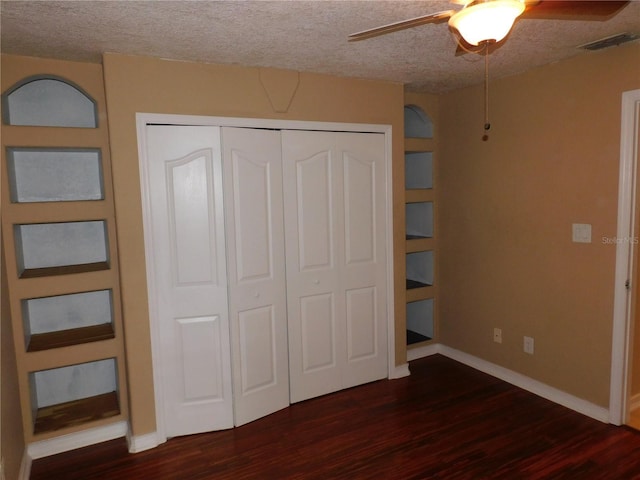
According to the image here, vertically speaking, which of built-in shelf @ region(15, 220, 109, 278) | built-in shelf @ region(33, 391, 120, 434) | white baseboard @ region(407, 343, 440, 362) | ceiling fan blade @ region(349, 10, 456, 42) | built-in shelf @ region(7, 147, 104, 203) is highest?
ceiling fan blade @ region(349, 10, 456, 42)

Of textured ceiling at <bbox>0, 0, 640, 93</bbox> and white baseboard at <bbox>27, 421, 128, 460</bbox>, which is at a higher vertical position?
textured ceiling at <bbox>0, 0, 640, 93</bbox>

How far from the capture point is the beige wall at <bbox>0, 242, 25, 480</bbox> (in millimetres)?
2137

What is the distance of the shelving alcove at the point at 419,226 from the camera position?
3.98m

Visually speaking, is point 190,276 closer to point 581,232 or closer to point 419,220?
point 419,220

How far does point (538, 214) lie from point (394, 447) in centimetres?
193

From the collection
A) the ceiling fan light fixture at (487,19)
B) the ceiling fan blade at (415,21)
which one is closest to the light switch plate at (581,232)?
the ceiling fan light fixture at (487,19)

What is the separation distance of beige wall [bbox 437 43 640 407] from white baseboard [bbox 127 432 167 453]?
263cm

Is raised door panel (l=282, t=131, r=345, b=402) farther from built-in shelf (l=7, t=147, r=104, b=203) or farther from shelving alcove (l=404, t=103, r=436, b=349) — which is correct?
built-in shelf (l=7, t=147, r=104, b=203)

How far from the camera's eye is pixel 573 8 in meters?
1.59

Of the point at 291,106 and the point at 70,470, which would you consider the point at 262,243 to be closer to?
the point at 291,106

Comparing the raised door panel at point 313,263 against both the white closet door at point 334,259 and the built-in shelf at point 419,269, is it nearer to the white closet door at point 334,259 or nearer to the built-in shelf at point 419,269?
the white closet door at point 334,259

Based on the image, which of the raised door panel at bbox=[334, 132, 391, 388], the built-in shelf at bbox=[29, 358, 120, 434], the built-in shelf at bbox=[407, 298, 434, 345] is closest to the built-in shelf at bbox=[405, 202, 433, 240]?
the built-in shelf at bbox=[407, 298, 434, 345]

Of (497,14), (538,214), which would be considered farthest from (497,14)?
(538,214)

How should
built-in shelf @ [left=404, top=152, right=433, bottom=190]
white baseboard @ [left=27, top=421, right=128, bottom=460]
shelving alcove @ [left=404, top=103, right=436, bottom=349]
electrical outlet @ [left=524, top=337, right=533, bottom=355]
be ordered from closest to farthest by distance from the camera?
1. white baseboard @ [left=27, top=421, right=128, bottom=460]
2. electrical outlet @ [left=524, top=337, right=533, bottom=355]
3. shelving alcove @ [left=404, top=103, right=436, bottom=349]
4. built-in shelf @ [left=404, top=152, right=433, bottom=190]
